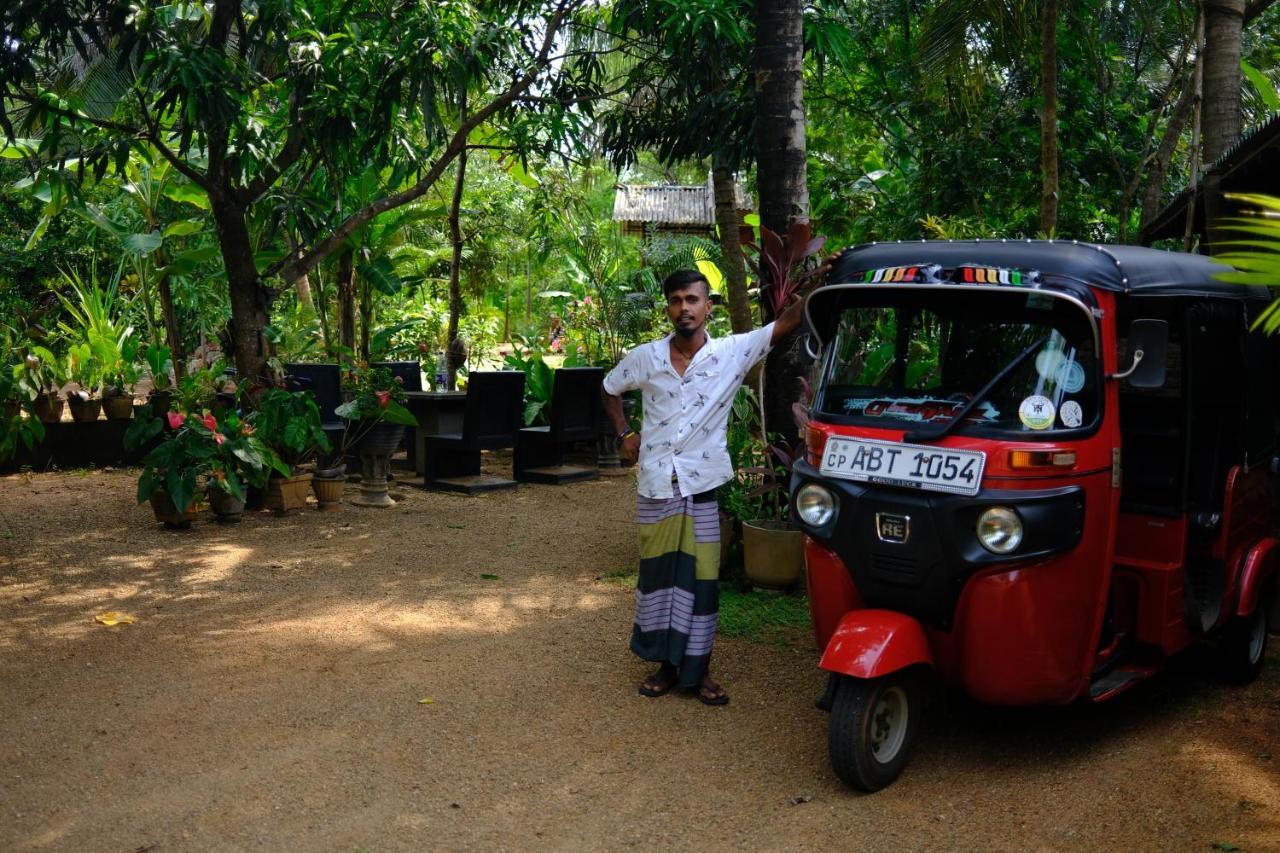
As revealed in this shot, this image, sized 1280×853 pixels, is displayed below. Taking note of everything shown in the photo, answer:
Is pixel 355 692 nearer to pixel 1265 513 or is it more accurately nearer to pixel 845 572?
pixel 845 572

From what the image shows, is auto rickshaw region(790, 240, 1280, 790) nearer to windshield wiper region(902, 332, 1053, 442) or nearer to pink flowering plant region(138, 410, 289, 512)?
windshield wiper region(902, 332, 1053, 442)

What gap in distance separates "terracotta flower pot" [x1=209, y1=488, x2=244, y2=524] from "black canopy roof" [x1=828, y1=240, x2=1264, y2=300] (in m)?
5.82

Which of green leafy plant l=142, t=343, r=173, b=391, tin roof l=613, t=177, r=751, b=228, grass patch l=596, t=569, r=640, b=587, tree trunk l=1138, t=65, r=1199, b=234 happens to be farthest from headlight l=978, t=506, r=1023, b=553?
tin roof l=613, t=177, r=751, b=228

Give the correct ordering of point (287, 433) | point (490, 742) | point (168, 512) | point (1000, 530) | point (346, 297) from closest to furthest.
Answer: point (1000, 530), point (490, 742), point (168, 512), point (287, 433), point (346, 297)

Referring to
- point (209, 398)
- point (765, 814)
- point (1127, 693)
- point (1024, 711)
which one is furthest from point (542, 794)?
point (209, 398)

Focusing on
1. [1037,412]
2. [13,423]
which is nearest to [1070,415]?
[1037,412]

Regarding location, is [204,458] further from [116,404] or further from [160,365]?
[116,404]

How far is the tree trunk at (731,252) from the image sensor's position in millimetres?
8672

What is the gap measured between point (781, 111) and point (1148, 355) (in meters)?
3.38

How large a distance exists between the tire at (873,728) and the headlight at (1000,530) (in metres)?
0.60

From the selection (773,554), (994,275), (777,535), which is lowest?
(773,554)

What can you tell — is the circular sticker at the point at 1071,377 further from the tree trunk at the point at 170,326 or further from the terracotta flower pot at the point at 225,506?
the tree trunk at the point at 170,326

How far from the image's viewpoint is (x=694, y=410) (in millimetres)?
5051

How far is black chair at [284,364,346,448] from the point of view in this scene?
10.4 metres
